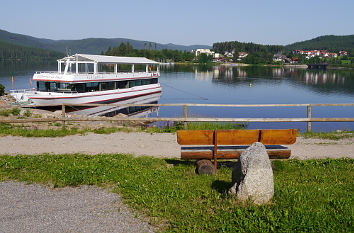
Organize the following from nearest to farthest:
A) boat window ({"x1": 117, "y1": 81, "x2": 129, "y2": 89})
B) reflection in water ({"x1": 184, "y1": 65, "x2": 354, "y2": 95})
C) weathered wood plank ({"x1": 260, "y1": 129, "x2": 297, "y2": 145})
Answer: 1. weathered wood plank ({"x1": 260, "y1": 129, "x2": 297, "y2": 145})
2. boat window ({"x1": 117, "y1": 81, "x2": 129, "y2": 89})
3. reflection in water ({"x1": 184, "y1": 65, "x2": 354, "y2": 95})

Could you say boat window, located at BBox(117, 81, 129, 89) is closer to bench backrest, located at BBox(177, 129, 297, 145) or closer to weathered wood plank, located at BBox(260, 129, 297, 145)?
bench backrest, located at BBox(177, 129, 297, 145)

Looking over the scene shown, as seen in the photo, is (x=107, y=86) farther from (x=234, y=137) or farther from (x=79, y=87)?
(x=234, y=137)

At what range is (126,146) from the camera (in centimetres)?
1125

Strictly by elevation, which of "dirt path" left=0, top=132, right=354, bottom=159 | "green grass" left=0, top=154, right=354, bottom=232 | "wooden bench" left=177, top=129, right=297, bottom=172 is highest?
"wooden bench" left=177, top=129, right=297, bottom=172

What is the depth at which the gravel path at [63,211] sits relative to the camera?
5312 mm

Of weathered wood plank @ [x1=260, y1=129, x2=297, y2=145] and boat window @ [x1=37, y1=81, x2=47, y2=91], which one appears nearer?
weathered wood plank @ [x1=260, y1=129, x2=297, y2=145]

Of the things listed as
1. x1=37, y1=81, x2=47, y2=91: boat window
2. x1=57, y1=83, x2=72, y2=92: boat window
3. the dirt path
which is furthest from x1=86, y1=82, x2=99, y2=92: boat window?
the dirt path

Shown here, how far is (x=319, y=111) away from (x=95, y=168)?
35.2m

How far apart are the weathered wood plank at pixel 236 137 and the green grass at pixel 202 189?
33.1 inches

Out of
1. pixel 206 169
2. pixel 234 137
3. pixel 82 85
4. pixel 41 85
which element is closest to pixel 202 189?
pixel 206 169

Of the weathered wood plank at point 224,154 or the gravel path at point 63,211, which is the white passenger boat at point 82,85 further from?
the weathered wood plank at point 224,154

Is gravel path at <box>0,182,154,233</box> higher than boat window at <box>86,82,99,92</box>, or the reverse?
boat window at <box>86,82,99,92</box>

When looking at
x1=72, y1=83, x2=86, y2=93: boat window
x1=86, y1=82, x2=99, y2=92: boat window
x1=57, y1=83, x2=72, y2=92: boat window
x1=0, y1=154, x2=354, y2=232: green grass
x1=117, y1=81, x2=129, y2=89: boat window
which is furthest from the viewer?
x1=117, y1=81, x2=129, y2=89: boat window

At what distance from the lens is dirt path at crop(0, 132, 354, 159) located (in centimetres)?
1038
